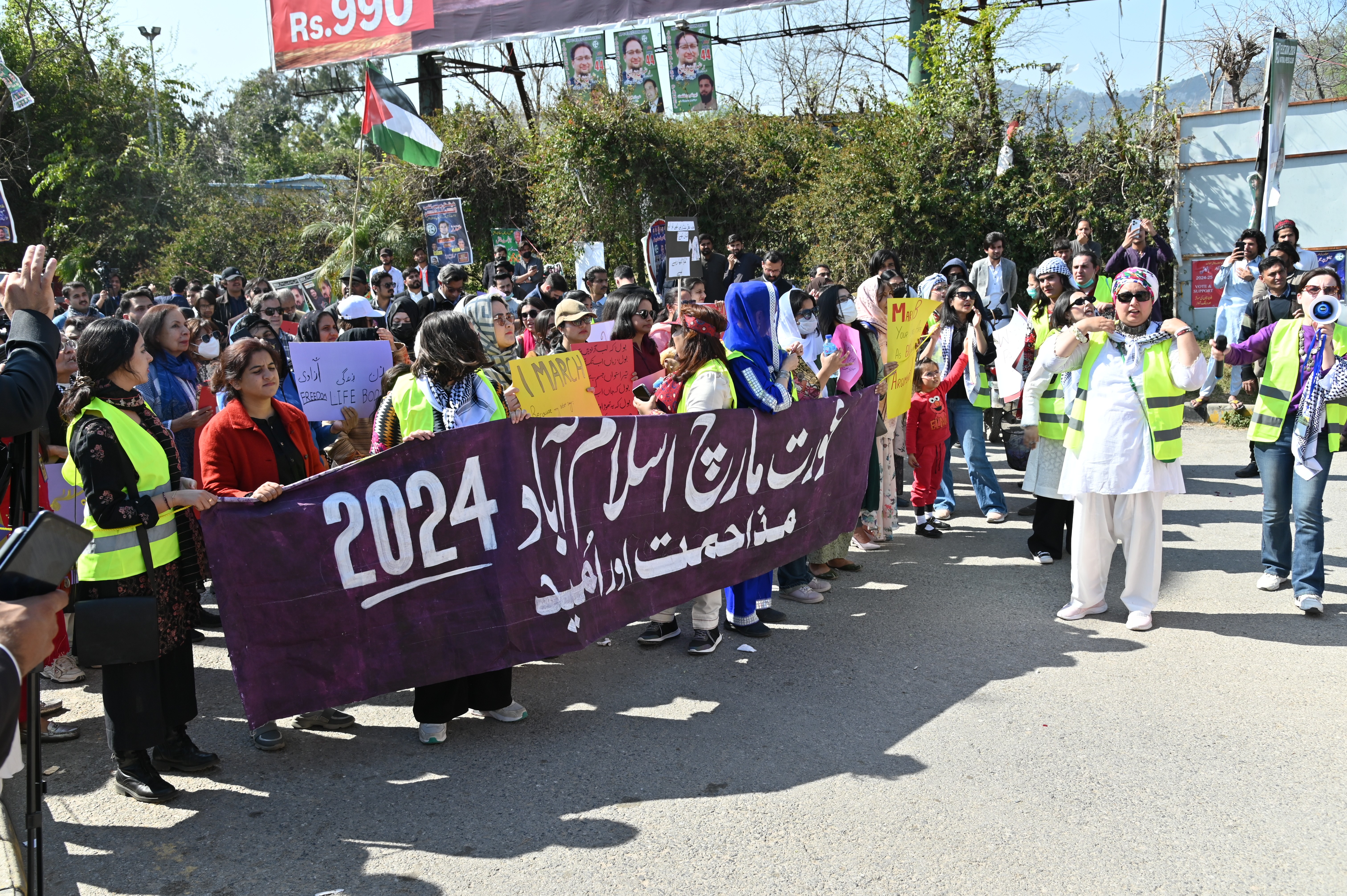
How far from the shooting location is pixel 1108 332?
5.83 m

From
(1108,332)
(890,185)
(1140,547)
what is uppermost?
(890,185)

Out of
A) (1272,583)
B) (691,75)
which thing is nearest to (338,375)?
(1272,583)

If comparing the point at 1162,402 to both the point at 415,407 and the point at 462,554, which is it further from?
the point at 415,407

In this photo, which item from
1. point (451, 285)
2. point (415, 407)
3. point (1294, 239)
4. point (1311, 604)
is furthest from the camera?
point (1294, 239)

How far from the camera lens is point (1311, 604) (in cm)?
586

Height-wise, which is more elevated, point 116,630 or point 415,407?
point 415,407

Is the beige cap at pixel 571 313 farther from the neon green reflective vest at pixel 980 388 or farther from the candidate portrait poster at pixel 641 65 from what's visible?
the candidate portrait poster at pixel 641 65

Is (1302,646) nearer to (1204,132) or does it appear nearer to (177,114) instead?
(1204,132)

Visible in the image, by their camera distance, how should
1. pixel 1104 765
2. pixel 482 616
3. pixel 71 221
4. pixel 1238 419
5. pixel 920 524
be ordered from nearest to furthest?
pixel 1104 765 < pixel 482 616 < pixel 920 524 < pixel 1238 419 < pixel 71 221

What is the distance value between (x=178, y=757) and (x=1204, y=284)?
50.6 ft

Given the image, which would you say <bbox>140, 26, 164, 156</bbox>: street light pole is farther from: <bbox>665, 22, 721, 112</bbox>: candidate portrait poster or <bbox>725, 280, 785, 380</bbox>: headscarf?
<bbox>725, 280, 785, 380</bbox>: headscarf

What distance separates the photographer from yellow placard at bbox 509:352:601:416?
5.24 m

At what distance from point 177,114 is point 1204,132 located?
98.1 feet

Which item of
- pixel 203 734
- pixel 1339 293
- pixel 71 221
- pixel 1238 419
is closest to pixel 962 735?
pixel 203 734
